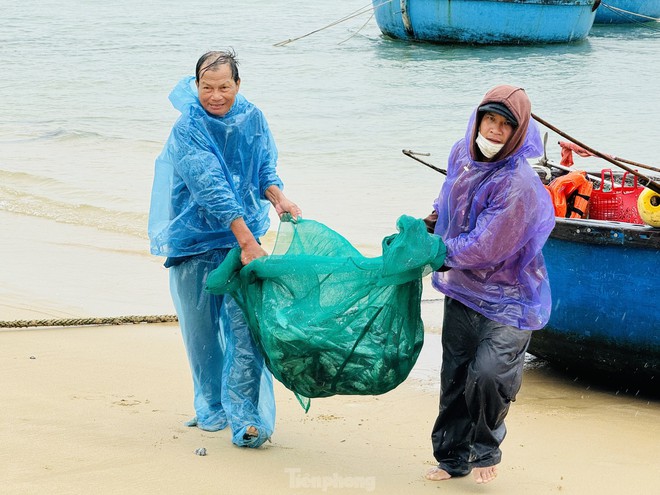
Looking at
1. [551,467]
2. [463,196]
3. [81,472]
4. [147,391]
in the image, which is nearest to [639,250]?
[551,467]

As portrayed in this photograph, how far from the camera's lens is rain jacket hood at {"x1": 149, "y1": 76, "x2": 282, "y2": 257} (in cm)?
351

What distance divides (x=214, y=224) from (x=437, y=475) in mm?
1237

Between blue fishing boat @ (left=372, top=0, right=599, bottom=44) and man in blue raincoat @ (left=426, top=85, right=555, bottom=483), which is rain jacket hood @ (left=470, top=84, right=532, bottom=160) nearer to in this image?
man in blue raincoat @ (left=426, top=85, right=555, bottom=483)

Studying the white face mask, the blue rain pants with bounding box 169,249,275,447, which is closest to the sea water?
the blue rain pants with bounding box 169,249,275,447

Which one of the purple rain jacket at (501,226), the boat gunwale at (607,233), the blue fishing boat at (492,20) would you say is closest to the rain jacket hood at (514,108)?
the purple rain jacket at (501,226)

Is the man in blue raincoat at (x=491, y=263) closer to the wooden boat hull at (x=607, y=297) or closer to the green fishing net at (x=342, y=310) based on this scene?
the green fishing net at (x=342, y=310)

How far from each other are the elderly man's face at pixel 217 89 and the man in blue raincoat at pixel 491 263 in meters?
0.85

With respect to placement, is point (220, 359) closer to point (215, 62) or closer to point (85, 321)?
point (215, 62)

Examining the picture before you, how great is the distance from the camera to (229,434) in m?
3.83

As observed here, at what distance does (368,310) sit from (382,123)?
502 inches

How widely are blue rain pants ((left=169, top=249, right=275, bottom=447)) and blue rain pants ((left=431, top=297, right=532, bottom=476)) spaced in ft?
2.31

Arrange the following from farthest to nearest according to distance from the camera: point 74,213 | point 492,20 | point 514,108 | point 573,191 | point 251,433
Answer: point 492,20
point 74,213
point 573,191
point 251,433
point 514,108

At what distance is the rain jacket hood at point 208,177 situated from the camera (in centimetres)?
351

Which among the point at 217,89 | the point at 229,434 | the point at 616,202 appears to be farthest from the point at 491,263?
the point at 616,202
